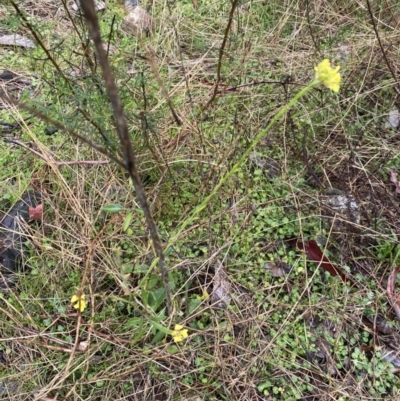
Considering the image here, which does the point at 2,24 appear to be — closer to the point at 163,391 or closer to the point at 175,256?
the point at 175,256

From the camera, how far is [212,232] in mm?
1755

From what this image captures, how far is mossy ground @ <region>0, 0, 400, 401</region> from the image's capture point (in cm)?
148

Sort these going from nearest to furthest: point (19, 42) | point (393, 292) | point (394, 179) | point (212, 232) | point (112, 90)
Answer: point (112, 90) → point (393, 292) → point (212, 232) → point (394, 179) → point (19, 42)

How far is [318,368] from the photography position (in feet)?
4.91

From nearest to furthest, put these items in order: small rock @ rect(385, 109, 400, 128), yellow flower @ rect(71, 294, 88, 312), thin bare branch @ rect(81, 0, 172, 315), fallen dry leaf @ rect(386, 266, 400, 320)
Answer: thin bare branch @ rect(81, 0, 172, 315) → yellow flower @ rect(71, 294, 88, 312) → fallen dry leaf @ rect(386, 266, 400, 320) → small rock @ rect(385, 109, 400, 128)

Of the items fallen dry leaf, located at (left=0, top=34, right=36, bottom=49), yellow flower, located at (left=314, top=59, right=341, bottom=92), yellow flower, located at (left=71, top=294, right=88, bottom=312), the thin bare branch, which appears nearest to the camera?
the thin bare branch

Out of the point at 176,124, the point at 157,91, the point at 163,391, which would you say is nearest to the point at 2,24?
the point at 157,91

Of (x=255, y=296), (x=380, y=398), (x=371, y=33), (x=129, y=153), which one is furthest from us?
(x=371, y=33)

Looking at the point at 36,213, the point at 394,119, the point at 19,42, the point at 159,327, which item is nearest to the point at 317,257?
the point at 159,327

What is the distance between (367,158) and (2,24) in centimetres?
213

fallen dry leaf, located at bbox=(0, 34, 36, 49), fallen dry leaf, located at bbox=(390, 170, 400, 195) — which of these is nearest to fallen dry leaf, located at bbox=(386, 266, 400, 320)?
fallen dry leaf, located at bbox=(390, 170, 400, 195)

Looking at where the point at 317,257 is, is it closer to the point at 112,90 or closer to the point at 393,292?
the point at 393,292

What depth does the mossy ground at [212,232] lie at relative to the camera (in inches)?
58.2

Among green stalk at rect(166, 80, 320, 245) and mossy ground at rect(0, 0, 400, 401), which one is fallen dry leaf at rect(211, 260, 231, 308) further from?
green stalk at rect(166, 80, 320, 245)
